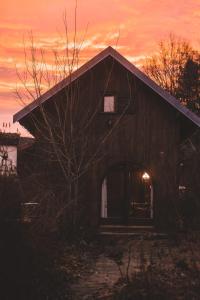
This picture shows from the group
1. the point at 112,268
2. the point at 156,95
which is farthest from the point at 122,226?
the point at 112,268

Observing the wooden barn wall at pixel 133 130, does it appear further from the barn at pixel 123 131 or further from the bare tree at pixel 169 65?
the bare tree at pixel 169 65

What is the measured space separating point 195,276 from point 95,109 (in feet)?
44.9

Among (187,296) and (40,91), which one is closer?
(187,296)

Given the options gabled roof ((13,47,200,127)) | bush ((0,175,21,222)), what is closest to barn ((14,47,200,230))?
gabled roof ((13,47,200,127))

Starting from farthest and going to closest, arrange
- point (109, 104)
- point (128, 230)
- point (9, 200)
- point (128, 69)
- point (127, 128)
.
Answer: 1. point (109, 104)
2. point (127, 128)
3. point (128, 230)
4. point (128, 69)
5. point (9, 200)

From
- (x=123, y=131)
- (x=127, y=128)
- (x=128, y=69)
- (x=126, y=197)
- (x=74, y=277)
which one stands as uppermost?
(x=128, y=69)

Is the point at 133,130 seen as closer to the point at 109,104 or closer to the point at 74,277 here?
the point at 109,104

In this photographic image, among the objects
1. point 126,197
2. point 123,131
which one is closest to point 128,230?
point 126,197

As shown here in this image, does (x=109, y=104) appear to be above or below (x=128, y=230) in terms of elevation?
above

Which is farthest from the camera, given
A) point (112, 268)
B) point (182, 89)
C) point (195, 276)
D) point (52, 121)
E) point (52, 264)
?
point (182, 89)

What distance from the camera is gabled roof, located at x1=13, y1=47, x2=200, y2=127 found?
66.5 feet

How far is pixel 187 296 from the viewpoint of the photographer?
8.52 m

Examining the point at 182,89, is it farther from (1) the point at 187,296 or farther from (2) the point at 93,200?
(1) the point at 187,296

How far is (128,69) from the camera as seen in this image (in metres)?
20.7
